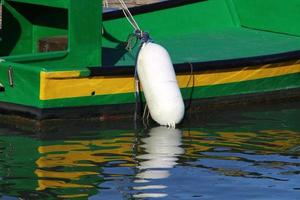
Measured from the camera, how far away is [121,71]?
34.8ft

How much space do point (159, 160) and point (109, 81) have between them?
1563mm

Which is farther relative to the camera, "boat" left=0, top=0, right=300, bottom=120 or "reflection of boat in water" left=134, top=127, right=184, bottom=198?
"boat" left=0, top=0, right=300, bottom=120

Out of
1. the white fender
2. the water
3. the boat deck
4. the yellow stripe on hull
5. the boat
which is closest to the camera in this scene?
the water

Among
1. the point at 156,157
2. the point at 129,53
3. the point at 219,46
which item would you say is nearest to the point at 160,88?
the point at 156,157

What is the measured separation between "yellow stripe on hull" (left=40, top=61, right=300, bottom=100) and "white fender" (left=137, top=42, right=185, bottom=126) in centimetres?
21

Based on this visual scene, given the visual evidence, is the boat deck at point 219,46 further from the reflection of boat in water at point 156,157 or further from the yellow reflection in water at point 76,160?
the yellow reflection in water at point 76,160

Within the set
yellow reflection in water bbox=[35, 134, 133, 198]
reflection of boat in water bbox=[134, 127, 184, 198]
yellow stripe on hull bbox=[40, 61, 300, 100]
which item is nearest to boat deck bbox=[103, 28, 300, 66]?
yellow stripe on hull bbox=[40, 61, 300, 100]

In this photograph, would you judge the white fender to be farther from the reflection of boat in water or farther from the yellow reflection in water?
the yellow reflection in water

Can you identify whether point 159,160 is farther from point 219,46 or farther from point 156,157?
point 219,46

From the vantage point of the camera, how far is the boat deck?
11812 millimetres

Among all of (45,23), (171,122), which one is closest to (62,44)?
(45,23)

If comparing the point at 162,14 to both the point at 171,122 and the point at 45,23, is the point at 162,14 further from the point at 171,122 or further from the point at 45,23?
the point at 171,122

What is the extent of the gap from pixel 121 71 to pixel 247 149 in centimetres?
159

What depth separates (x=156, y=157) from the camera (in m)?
9.38
